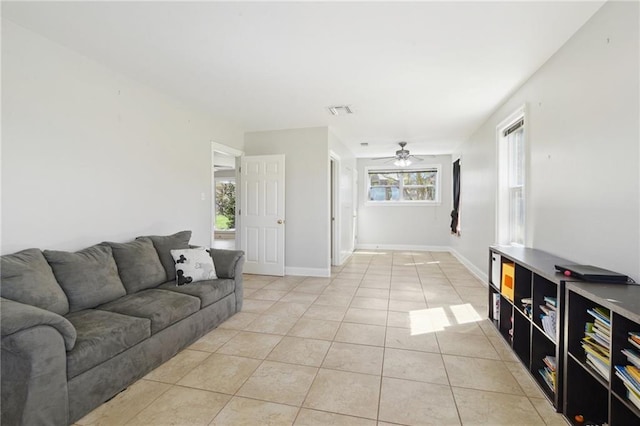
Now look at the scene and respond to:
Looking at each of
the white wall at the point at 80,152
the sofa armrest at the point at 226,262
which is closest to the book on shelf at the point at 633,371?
the sofa armrest at the point at 226,262

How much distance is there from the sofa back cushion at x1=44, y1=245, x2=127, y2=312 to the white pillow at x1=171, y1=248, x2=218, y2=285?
1.67ft

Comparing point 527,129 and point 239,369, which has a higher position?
point 527,129

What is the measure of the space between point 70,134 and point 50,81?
0.41 metres

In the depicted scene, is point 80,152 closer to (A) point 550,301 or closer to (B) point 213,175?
(B) point 213,175

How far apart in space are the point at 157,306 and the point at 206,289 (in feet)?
1.75

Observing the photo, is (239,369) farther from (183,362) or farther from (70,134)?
(70,134)

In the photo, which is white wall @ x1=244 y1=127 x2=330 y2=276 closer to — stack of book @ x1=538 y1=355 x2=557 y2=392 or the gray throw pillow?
the gray throw pillow

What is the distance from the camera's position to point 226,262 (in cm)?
322

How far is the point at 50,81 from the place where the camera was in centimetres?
237

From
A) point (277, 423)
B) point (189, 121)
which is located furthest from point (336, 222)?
point (277, 423)

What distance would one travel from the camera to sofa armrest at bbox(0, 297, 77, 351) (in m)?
1.40

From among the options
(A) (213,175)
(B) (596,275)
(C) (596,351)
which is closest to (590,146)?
(B) (596,275)


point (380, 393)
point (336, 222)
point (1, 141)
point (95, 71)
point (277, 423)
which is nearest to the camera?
point (277, 423)

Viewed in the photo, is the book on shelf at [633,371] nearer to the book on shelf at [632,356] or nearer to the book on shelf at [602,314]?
the book on shelf at [632,356]
